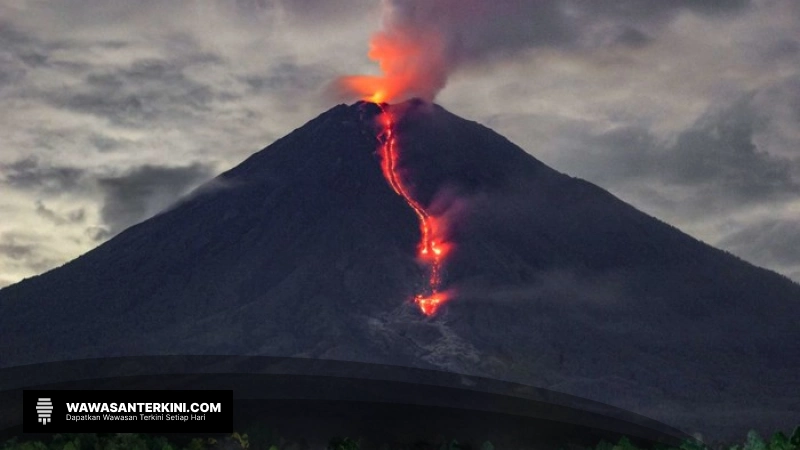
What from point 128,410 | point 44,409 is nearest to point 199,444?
point 128,410

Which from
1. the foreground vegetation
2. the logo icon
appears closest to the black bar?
the logo icon

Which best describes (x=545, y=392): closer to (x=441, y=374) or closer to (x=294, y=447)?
(x=441, y=374)

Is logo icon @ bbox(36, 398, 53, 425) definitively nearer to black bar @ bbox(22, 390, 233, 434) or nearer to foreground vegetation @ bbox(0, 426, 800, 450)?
black bar @ bbox(22, 390, 233, 434)

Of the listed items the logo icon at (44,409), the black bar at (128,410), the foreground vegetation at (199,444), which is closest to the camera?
the foreground vegetation at (199,444)

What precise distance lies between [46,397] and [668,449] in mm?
22641

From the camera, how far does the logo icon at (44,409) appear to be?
152ft

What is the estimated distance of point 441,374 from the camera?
590 feet

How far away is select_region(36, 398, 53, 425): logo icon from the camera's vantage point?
46312 millimetres

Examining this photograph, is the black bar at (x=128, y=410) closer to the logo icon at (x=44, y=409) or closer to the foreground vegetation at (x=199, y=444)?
the logo icon at (x=44, y=409)

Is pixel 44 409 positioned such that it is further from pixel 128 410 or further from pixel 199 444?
pixel 199 444

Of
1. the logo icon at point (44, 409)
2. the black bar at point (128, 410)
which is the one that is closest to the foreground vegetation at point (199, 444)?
the black bar at point (128, 410)

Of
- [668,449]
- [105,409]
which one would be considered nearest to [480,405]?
[668,449]

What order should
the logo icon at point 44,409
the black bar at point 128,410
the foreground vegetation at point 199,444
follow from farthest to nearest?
the logo icon at point 44,409
the black bar at point 128,410
the foreground vegetation at point 199,444

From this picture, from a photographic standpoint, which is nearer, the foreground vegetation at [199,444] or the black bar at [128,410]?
the foreground vegetation at [199,444]
